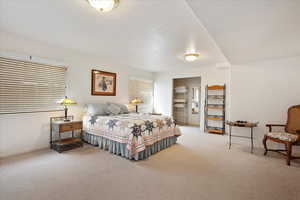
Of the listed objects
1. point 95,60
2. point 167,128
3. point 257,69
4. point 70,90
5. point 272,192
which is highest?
point 95,60

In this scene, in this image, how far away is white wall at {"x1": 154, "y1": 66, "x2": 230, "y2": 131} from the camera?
5.51 meters

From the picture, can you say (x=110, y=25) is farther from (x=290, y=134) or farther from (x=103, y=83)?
(x=290, y=134)

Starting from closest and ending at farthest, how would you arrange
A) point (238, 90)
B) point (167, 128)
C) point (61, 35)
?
point (61, 35) < point (167, 128) < point (238, 90)

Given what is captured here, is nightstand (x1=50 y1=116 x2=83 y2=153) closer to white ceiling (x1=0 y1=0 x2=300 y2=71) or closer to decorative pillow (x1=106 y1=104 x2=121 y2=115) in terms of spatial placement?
decorative pillow (x1=106 y1=104 x2=121 y2=115)

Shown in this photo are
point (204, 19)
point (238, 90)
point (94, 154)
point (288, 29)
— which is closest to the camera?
point (204, 19)

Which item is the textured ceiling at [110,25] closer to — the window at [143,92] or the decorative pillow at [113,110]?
the decorative pillow at [113,110]

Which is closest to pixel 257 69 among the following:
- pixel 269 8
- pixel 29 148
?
pixel 269 8

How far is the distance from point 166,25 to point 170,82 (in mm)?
4402

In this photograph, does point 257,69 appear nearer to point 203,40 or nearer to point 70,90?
point 203,40

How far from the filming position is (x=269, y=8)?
169 cm

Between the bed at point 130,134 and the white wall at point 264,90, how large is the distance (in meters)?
2.04

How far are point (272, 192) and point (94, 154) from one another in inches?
119

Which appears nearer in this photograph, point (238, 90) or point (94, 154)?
point (94, 154)

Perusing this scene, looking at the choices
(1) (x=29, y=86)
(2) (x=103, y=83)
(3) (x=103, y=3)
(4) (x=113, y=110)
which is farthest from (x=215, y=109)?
(1) (x=29, y=86)
